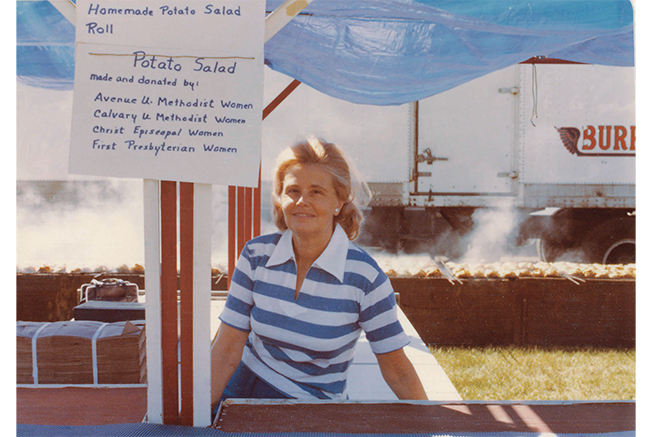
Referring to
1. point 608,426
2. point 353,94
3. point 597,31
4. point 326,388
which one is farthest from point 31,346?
point 597,31

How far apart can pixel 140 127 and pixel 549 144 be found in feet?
20.7

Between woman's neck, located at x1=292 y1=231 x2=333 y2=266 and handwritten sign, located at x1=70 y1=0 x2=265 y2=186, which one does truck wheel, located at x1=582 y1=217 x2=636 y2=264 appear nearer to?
woman's neck, located at x1=292 y1=231 x2=333 y2=266

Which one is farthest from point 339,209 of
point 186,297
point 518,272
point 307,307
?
point 518,272

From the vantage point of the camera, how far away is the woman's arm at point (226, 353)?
5.29 ft

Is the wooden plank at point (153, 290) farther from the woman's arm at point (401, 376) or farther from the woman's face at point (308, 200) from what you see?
the woman's arm at point (401, 376)

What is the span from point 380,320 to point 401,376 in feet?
0.67

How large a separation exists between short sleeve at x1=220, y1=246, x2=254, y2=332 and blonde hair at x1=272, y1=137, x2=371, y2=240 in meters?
0.28

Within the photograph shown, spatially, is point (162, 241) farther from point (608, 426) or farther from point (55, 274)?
point (55, 274)

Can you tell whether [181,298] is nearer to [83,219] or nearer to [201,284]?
[201,284]

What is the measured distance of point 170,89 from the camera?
3.77ft

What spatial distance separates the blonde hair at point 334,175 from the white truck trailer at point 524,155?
4558 mm

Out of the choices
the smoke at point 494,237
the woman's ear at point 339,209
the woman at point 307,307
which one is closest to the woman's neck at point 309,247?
the woman at point 307,307

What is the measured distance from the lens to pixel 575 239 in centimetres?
662

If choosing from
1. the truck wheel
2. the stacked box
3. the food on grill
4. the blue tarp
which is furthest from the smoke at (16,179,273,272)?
the truck wheel
